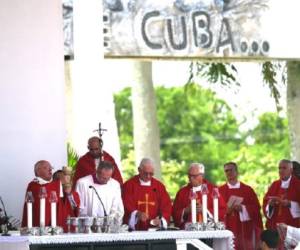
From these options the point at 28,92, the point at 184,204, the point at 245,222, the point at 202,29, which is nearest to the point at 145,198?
the point at 184,204

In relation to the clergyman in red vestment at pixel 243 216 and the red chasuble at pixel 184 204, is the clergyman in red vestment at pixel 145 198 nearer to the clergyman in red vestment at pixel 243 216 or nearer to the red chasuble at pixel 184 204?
the red chasuble at pixel 184 204

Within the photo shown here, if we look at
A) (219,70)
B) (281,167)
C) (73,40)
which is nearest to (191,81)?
(219,70)

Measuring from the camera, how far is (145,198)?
17.4 metres

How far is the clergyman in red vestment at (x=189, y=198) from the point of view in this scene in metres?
17.1

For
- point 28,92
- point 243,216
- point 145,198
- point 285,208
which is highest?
point 28,92

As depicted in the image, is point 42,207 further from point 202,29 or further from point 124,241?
point 202,29

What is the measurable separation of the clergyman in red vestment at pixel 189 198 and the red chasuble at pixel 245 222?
191cm

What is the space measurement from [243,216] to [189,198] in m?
2.40

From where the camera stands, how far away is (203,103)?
162 ft

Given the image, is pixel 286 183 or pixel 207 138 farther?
pixel 207 138

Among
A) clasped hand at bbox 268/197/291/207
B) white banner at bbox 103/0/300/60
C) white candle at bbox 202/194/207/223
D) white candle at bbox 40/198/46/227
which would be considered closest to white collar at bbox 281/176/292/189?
clasped hand at bbox 268/197/291/207

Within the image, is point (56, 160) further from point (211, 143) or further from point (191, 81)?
point (211, 143)

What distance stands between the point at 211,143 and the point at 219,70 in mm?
23699

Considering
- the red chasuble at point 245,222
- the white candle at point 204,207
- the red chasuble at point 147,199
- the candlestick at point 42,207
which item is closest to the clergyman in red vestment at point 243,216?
the red chasuble at point 245,222
